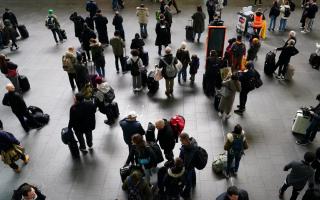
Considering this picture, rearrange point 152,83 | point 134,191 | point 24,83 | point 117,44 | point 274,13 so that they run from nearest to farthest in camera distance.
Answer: point 134,191
point 152,83
point 24,83
point 117,44
point 274,13

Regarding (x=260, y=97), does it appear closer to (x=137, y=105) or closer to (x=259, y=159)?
(x=259, y=159)

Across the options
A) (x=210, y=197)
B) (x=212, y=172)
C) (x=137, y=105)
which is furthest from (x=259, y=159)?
(x=137, y=105)

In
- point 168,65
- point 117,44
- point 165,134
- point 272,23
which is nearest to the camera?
point 165,134

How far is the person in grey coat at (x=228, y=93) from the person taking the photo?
7734mm

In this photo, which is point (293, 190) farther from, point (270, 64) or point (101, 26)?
point (101, 26)

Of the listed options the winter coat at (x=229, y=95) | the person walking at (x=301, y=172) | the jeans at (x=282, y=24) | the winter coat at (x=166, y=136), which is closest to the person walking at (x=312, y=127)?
the winter coat at (x=229, y=95)

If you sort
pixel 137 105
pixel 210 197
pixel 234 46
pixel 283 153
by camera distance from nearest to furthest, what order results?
pixel 210 197 → pixel 283 153 → pixel 137 105 → pixel 234 46

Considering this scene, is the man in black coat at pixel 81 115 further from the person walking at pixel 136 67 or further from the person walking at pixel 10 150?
the person walking at pixel 136 67

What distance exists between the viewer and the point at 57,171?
23.8 feet

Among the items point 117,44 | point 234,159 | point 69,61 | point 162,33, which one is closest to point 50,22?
point 117,44

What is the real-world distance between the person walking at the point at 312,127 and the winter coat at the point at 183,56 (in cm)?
400

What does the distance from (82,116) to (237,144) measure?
3417 millimetres

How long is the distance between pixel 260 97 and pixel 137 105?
12.7ft

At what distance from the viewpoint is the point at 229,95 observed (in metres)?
8.07
